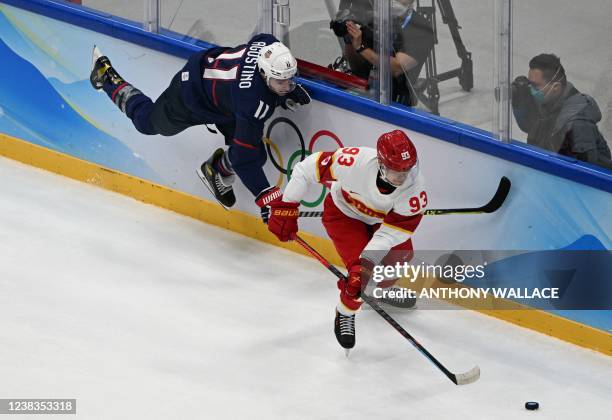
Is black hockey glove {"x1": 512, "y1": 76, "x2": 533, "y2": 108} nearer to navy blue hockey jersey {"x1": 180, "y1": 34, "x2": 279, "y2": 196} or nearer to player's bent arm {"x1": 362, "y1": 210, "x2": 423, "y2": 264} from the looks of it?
player's bent arm {"x1": 362, "y1": 210, "x2": 423, "y2": 264}

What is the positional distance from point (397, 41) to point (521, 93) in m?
0.68

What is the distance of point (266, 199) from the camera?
690 cm

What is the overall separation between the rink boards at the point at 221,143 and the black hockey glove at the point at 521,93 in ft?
0.75

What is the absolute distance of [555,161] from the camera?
6.27m

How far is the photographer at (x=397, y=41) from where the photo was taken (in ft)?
21.8

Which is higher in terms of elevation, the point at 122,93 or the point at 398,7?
the point at 398,7

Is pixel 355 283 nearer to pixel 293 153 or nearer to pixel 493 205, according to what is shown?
pixel 493 205

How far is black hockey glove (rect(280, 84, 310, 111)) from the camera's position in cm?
698

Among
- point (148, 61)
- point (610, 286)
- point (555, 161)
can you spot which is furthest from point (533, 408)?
point (148, 61)

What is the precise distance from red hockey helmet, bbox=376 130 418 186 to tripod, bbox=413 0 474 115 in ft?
2.12

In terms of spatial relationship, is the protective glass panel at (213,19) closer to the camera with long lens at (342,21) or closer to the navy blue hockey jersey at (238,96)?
the navy blue hockey jersey at (238,96)

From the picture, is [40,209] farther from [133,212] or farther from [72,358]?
[72,358]

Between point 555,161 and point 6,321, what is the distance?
2.53 m

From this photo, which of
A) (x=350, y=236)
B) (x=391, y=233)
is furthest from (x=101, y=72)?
(x=391, y=233)
